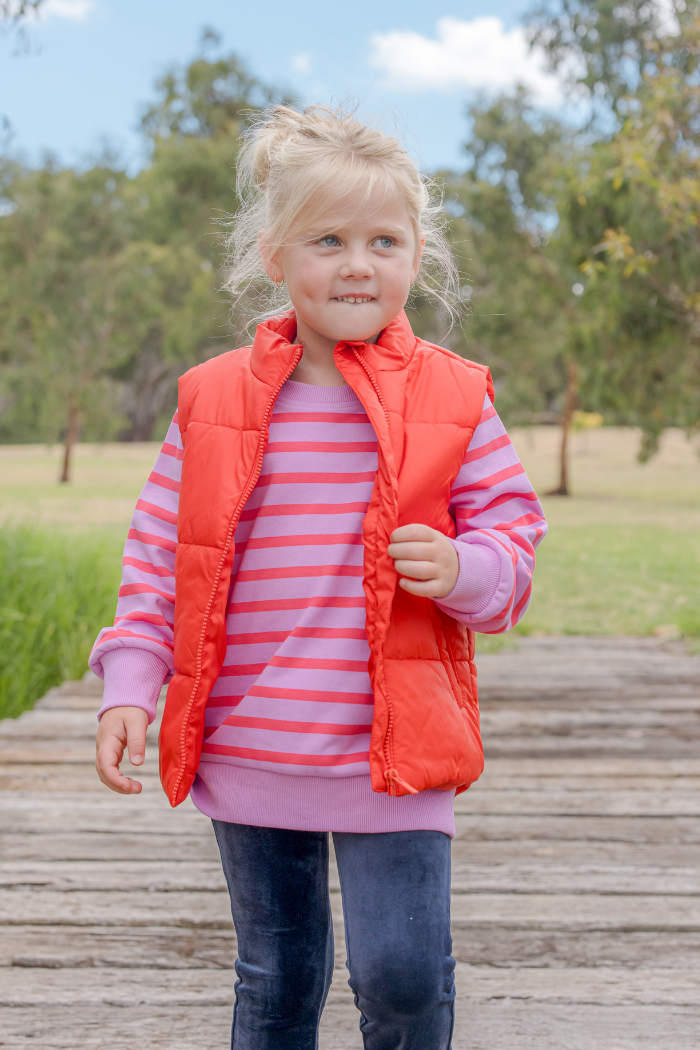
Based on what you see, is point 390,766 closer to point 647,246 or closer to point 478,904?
point 478,904

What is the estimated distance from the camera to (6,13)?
424cm

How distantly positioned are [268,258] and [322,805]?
83 cm

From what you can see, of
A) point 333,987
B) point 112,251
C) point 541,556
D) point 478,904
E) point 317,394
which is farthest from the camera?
point 112,251

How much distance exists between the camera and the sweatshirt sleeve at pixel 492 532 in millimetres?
1280

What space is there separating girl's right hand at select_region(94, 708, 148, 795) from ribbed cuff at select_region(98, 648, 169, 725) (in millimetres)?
13

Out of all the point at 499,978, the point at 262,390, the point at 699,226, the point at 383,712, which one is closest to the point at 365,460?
the point at 262,390

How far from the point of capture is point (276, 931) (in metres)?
1.36

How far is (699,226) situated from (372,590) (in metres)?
7.61

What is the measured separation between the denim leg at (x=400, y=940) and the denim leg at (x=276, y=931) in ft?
0.32

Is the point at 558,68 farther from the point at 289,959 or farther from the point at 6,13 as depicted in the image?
the point at 289,959

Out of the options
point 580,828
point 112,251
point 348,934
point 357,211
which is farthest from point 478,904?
point 112,251

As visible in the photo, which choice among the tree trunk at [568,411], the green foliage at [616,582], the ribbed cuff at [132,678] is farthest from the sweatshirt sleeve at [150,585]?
the tree trunk at [568,411]

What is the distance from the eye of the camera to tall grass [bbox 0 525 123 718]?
458cm

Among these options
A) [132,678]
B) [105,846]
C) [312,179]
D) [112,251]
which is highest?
[112,251]
